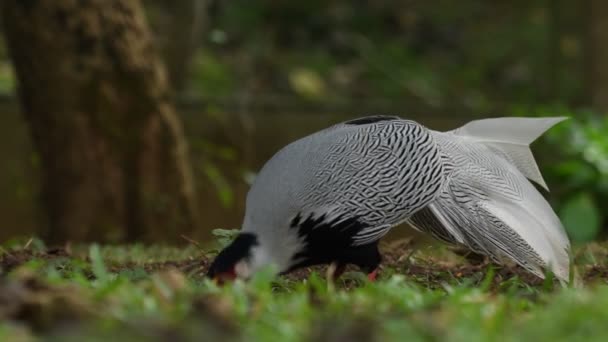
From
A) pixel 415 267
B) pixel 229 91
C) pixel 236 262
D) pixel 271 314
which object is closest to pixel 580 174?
pixel 415 267

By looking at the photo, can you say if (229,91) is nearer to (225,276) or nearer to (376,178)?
(376,178)

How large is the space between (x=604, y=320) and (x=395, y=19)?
11038mm

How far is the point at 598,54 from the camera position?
33.0 ft

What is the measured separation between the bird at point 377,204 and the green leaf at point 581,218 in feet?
12.6

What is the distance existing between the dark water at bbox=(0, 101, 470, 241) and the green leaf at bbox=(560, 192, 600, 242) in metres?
1.19

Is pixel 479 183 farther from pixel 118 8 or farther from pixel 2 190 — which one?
pixel 2 190

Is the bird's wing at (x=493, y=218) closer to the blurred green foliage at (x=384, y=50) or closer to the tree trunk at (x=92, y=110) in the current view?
the tree trunk at (x=92, y=110)

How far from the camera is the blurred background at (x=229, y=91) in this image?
6887 millimetres

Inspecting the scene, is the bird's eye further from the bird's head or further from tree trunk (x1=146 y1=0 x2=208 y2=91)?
tree trunk (x1=146 y1=0 x2=208 y2=91)

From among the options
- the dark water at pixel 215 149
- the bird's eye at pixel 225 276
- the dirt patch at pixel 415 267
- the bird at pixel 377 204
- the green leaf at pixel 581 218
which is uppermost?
the bird at pixel 377 204

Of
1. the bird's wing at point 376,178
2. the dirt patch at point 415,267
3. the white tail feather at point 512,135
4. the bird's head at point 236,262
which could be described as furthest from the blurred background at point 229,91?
the bird's head at point 236,262

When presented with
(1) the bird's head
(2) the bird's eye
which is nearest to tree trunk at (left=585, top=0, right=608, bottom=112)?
(1) the bird's head

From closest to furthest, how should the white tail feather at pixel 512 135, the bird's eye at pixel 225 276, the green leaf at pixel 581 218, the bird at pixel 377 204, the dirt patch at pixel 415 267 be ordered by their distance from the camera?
the bird's eye at pixel 225 276 < the bird at pixel 377 204 < the dirt patch at pixel 415 267 < the white tail feather at pixel 512 135 < the green leaf at pixel 581 218

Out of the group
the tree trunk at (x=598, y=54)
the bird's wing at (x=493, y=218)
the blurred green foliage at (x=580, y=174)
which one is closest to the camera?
the bird's wing at (x=493, y=218)
